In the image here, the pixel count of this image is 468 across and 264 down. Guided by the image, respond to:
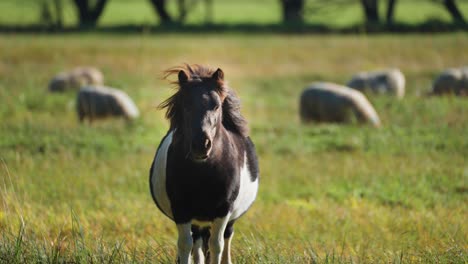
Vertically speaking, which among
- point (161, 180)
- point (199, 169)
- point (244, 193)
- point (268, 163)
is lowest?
point (268, 163)

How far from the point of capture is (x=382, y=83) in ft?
70.4

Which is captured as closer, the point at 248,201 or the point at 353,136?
the point at 248,201

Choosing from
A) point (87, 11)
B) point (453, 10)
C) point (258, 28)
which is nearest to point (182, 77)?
point (258, 28)

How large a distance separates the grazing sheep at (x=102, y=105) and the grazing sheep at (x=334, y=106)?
3690 mm

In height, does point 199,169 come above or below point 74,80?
above

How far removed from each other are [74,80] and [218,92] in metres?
17.5

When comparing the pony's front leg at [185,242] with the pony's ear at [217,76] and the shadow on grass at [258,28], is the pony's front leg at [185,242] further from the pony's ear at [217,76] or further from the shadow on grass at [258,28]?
the shadow on grass at [258,28]

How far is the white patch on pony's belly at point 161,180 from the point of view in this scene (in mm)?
6092

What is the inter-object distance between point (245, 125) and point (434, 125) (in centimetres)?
1129

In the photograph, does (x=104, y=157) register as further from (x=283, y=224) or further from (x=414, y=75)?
(x=414, y=75)

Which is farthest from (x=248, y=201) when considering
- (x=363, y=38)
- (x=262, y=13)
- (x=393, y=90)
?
(x=262, y=13)

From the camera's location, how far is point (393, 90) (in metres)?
21.2

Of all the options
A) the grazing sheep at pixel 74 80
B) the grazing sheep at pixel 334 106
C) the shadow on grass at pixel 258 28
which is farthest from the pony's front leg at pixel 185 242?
the shadow on grass at pixel 258 28

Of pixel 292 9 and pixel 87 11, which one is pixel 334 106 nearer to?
pixel 292 9
